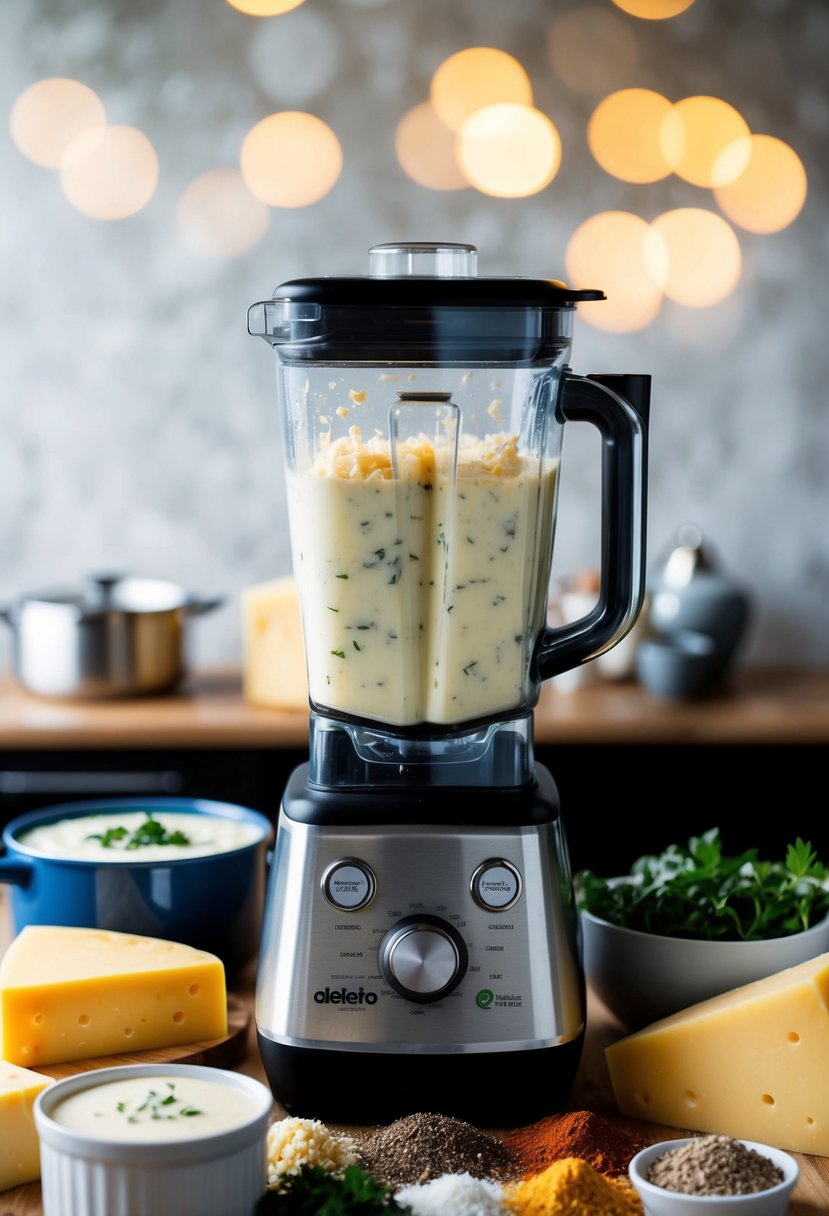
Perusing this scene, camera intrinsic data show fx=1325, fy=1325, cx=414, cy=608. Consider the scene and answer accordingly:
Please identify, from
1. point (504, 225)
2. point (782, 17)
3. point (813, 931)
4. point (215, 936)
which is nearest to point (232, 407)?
point (504, 225)

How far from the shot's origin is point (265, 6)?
2.80 meters

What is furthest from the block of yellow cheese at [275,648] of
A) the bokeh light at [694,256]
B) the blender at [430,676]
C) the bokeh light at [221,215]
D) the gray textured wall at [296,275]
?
the blender at [430,676]

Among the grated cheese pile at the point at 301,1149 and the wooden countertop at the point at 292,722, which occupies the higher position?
the grated cheese pile at the point at 301,1149

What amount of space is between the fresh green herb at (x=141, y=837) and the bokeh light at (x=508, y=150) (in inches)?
81.2

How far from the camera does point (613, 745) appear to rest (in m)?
2.41

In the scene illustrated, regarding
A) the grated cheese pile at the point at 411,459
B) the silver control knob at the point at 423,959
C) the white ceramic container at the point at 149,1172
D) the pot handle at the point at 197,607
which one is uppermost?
the grated cheese pile at the point at 411,459

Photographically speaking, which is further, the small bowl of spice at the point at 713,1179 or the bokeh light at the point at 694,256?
the bokeh light at the point at 694,256

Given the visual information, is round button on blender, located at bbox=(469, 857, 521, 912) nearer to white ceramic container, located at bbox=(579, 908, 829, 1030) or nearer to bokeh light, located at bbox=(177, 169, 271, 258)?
white ceramic container, located at bbox=(579, 908, 829, 1030)

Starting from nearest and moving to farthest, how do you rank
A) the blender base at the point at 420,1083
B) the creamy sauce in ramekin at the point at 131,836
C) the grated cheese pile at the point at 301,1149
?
the grated cheese pile at the point at 301,1149 < the blender base at the point at 420,1083 < the creamy sauce in ramekin at the point at 131,836

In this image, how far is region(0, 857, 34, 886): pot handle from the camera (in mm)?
1078

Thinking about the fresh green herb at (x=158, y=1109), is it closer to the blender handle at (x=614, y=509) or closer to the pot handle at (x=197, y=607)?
the blender handle at (x=614, y=509)

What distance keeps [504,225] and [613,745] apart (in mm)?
1189

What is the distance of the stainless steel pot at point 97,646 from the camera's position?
2469mm

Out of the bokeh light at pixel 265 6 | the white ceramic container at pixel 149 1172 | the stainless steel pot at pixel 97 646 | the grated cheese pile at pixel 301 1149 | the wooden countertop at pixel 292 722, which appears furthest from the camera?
the bokeh light at pixel 265 6
